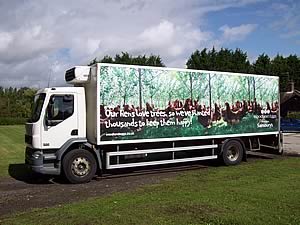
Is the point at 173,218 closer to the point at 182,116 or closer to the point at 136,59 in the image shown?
the point at 182,116

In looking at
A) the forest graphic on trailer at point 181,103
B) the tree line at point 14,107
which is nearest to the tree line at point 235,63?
the tree line at point 14,107

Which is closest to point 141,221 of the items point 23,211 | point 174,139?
point 23,211

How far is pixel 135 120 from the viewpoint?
1267cm

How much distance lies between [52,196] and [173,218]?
4122 mm

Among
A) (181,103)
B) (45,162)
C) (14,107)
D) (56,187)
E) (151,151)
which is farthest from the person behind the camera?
(14,107)

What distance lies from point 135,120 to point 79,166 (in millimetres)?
2173

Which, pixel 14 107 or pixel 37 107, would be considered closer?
pixel 37 107

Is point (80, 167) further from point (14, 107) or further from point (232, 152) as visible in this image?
point (14, 107)

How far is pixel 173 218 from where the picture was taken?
713 centimetres

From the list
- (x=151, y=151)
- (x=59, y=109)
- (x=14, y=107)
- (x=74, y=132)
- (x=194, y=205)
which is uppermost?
(x=14, y=107)

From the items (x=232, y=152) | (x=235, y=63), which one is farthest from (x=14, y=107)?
(x=232, y=152)

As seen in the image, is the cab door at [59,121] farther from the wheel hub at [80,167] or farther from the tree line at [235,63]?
the tree line at [235,63]

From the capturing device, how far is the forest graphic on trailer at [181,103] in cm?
1224

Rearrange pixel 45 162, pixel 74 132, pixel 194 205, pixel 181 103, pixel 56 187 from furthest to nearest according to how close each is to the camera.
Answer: pixel 181 103
pixel 74 132
pixel 45 162
pixel 56 187
pixel 194 205
